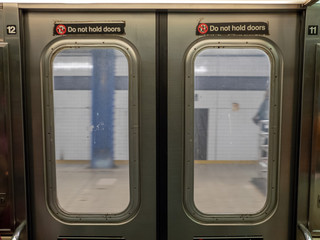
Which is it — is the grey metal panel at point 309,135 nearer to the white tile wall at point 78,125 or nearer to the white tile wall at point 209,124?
the white tile wall at point 209,124

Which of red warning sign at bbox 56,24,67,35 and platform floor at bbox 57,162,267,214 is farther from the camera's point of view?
platform floor at bbox 57,162,267,214

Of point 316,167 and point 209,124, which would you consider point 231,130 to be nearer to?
point 209,124

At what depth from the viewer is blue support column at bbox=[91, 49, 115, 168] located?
2.44 meters

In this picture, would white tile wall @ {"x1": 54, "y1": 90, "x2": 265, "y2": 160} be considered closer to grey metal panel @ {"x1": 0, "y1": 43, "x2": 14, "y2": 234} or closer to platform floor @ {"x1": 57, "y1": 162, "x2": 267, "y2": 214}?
platform floor @ {"x1": 57, "y1": 162, "x2": 267, "y2": 214}

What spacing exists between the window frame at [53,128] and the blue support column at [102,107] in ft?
0.43

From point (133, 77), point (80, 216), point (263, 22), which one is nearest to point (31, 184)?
point (80, 216)

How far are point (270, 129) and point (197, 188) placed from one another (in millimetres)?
854

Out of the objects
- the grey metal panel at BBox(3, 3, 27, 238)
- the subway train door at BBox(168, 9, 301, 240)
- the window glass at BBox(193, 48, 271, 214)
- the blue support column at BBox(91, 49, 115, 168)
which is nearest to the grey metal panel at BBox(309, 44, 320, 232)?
the subway train door at BBox(168, 9, 301, 240)

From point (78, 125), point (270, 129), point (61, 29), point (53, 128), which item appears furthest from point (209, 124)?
point (61, 29)

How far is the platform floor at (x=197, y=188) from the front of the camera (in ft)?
8.29

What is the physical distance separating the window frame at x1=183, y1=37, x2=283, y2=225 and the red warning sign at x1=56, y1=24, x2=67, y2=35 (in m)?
1.10

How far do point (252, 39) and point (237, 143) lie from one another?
0.94 meters

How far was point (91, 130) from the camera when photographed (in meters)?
2.50

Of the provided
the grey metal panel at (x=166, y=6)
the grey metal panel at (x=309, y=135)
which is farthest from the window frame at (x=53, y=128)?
the grey metal panel at (x=309, y=135)
